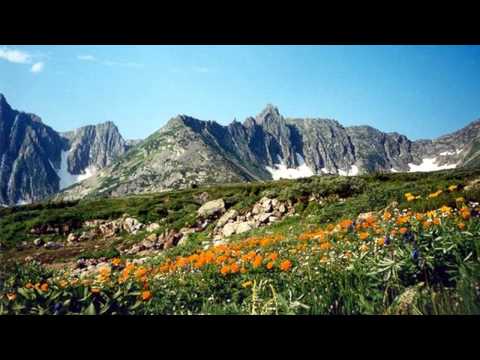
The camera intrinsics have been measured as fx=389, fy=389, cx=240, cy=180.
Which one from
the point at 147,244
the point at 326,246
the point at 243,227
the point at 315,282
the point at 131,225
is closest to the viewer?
the point at 315,282

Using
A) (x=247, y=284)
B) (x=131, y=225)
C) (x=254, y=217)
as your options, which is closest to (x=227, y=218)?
(x=254, y=217)

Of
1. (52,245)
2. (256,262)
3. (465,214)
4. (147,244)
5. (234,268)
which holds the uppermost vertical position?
(465,214)

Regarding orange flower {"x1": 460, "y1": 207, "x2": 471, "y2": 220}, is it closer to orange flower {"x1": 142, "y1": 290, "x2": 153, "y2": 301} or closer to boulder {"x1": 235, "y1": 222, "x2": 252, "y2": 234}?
orange flower {"x1": 142, "y1": 290, "x2": 153, "y2": 301}

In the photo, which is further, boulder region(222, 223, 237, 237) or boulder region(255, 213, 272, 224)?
boulder region(255, 213, 272, 224)

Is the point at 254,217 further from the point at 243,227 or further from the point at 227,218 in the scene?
the point at 243,227

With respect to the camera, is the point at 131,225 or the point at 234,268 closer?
the point at 234,268

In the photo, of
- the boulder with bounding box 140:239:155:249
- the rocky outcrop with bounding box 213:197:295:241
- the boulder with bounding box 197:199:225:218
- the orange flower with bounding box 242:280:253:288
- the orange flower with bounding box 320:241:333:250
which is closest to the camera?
the orange flower with bounding box 242:280:253:288

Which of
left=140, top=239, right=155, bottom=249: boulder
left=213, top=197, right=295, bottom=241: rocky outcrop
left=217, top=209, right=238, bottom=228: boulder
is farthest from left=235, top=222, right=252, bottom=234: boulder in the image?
left=140, top=239, right=155, bottom=249: boulder

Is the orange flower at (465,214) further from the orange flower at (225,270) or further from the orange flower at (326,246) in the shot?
the orange flower at (225,270)

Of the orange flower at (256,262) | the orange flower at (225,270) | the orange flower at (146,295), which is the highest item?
the orange flower at (256,262)

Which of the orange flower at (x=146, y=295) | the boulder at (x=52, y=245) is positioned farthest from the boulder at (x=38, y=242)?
the orange flower at (x=146, y=295)

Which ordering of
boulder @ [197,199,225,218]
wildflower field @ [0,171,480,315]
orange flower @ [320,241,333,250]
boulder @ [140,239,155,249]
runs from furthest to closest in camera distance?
boulder @ [197,199,225,218] < boulder @ [140,239,155,249] < orange flower @ [320,241,333,250] < wildflower field @ [0,171,480,315]
